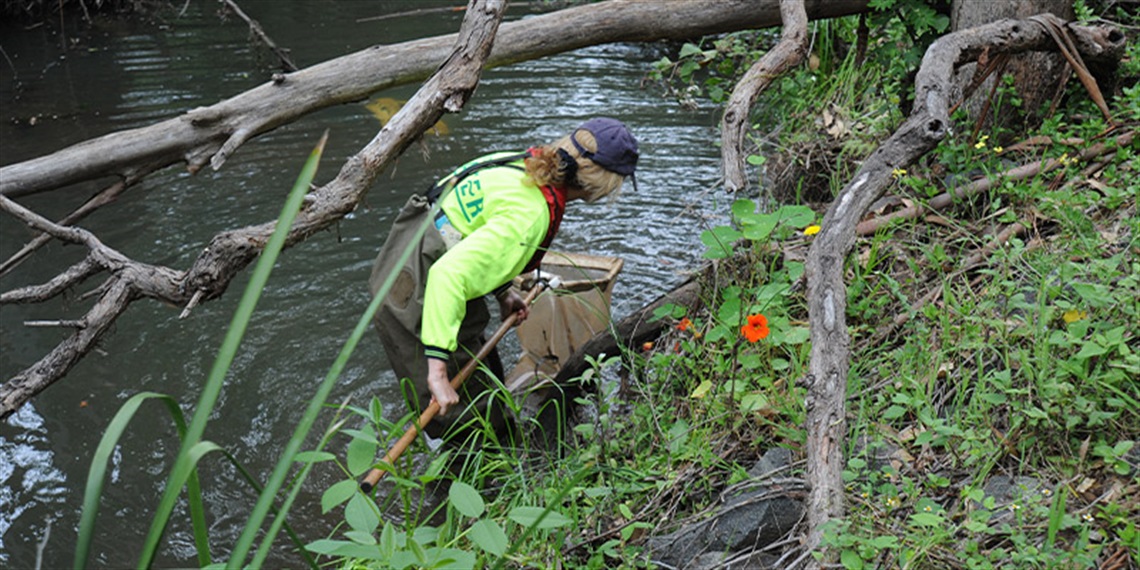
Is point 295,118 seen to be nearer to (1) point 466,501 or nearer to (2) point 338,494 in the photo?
(2) point 338,494

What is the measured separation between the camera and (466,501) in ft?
7.48

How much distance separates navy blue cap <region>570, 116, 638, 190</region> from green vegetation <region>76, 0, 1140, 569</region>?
44cm

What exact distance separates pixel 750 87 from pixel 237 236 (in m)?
1.95

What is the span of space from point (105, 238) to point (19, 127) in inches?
109

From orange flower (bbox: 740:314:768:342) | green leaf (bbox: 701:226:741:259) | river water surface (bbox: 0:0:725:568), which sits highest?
green leaf (bbox: 701:226:741:259)

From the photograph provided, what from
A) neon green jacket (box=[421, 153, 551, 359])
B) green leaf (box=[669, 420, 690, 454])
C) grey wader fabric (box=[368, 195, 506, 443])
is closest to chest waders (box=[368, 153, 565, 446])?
grey wader fabric (box=[368, 195, 506, 443])

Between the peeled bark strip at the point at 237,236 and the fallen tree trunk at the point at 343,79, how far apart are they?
705 mm

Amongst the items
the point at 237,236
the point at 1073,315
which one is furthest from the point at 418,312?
the point at 1073,315

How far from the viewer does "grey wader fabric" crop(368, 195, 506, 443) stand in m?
4.00

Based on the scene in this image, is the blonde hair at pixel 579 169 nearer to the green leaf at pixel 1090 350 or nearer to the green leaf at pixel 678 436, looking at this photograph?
the green leaf at pixel 678 436

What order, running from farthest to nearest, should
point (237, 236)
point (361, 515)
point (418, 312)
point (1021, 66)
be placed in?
point (1021, 66) → point (418, 312) → point (237, 236) → point (361, 515)

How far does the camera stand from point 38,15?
1257 cm

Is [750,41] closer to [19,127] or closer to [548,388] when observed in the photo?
[548,388]

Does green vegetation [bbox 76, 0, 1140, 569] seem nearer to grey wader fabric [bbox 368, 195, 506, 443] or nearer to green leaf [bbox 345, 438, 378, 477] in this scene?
green leaf [bbox 345, 438, 378, 477]
